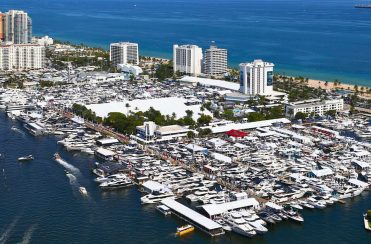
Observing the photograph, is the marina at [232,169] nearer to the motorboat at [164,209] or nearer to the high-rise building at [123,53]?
the motorboat at [164,209]

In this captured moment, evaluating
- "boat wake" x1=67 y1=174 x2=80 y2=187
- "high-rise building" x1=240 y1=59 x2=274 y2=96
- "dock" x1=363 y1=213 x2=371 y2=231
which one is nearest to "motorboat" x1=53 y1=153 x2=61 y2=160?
"boat wake" x1=67 y1=174 x2=80 y2=187

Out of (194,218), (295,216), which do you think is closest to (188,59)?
(295,216)

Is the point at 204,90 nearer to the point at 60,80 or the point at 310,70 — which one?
the point at 60,80

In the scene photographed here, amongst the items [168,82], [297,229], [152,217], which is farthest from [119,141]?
[168,82]

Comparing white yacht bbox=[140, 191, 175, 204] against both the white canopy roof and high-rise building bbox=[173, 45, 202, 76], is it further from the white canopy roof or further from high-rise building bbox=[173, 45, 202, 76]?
high-rise building bbox=[173, 45, 202, 76]

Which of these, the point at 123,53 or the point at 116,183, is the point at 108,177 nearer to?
the point at 116,183

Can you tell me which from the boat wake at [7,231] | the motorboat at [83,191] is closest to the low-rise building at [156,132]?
the motorboat at [83,191]
